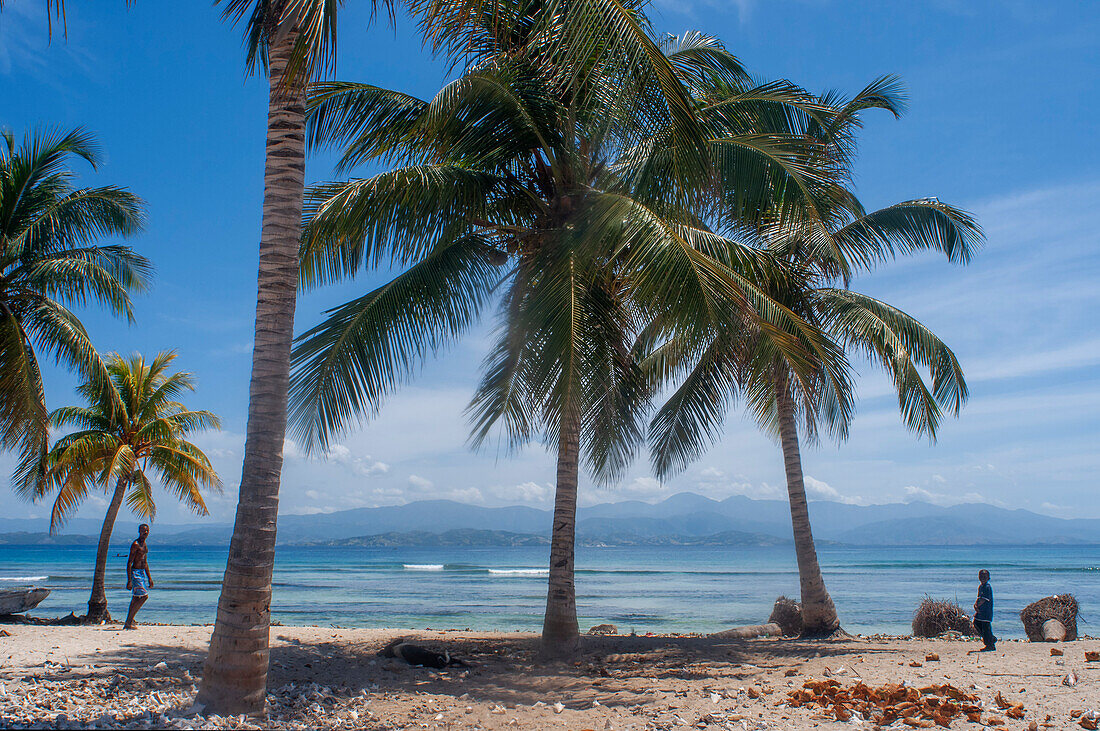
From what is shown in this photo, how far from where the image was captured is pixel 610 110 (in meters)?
8.38

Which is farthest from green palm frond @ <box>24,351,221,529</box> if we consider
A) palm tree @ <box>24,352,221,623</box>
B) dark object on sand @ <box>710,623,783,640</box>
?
dark object on sand @ <box>710,623,783,640</box>

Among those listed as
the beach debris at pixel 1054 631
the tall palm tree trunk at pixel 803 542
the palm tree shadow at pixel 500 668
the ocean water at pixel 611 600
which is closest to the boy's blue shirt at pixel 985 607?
the palm tree shadow at pixel 500 668

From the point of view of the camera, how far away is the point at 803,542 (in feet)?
35.6

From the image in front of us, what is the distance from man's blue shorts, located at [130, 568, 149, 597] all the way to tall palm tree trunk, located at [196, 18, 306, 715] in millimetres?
7691

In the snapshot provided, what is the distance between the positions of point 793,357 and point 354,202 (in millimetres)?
5391

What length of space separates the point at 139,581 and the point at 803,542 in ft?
36.1

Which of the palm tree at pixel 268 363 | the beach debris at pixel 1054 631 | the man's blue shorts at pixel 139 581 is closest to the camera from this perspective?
the palm tree at pixel 268 363

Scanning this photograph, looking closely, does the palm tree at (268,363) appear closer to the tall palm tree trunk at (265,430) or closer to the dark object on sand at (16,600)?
the tall palm tree trunk at (265,430)

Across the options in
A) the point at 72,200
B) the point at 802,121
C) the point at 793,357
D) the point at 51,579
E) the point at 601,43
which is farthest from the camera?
the point at 51,579

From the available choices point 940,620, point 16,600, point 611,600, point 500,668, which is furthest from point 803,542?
point 611,600

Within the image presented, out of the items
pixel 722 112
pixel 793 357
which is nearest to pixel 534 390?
pixel 793 357

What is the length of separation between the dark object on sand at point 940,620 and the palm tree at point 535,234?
27.5 feet

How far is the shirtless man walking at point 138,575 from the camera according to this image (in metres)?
11.0

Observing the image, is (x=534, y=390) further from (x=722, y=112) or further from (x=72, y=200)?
(x=72, y=200)
